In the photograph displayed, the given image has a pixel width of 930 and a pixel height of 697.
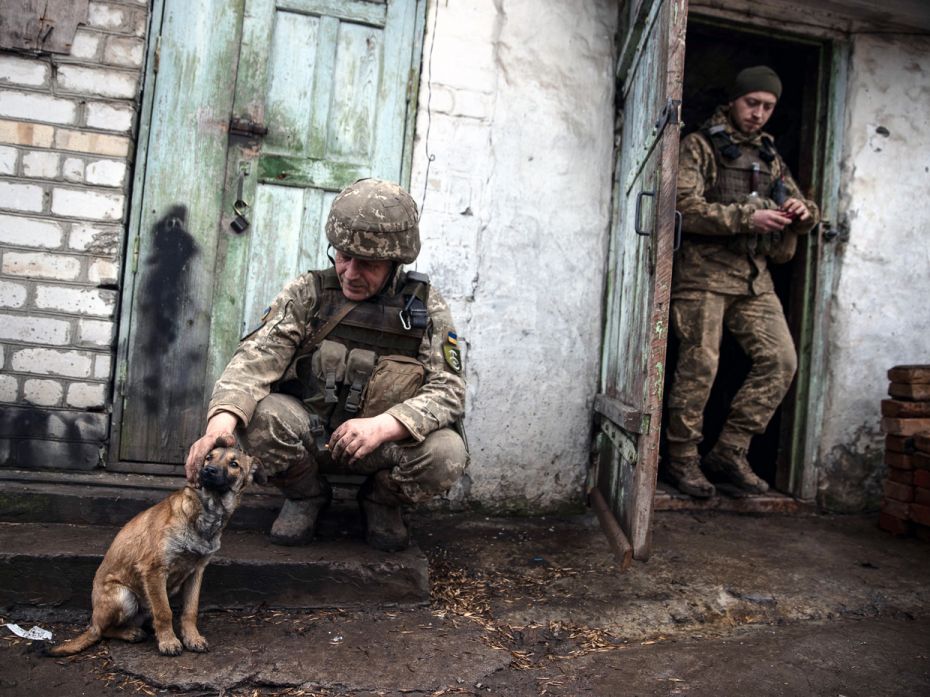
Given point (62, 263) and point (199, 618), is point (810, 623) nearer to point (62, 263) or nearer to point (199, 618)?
point (199, 618)

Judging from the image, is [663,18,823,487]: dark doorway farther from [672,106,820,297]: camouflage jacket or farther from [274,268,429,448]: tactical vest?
Answer: [274,268,429,448]: tactical vest

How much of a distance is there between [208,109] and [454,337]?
6.31ft

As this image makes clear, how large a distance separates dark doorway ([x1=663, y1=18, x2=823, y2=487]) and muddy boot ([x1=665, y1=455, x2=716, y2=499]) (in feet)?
2.23

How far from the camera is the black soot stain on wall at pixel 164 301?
3.73 meters

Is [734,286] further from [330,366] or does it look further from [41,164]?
[41,164]

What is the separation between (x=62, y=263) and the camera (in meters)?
3.58

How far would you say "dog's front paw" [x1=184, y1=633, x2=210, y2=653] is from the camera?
249cm

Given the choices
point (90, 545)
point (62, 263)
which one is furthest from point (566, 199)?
point (90, 545)

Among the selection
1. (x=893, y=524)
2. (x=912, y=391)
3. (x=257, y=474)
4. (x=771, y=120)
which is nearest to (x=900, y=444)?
(x=912, y=391)

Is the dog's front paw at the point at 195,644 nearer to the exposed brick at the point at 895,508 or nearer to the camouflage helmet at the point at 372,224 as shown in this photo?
the camouflage helmet at the point at 372,224

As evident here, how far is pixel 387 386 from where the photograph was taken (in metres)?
2.99

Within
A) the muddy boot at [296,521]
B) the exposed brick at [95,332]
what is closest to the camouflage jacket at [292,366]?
the muddy boot at [296,521]

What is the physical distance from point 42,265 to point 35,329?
0.33 m

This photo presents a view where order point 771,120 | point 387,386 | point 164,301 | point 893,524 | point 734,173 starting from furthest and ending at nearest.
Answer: point 771,120
point 734,173
point 893,524
point 164,301
point 387,386
